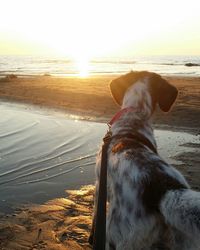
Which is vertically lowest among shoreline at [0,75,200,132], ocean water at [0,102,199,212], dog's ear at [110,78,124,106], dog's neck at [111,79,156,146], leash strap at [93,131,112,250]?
ocean water at [0,102,199,212]

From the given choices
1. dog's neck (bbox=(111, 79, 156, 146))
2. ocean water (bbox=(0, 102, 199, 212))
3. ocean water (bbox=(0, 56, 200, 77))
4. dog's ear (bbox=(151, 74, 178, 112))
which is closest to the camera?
dog's neck (bbox=(111, 79, 156, 146))

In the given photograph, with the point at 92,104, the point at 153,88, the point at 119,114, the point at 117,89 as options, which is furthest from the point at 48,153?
the point at 92,104

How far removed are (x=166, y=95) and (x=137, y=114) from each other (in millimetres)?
522

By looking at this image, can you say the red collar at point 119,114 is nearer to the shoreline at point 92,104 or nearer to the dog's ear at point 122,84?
the dog's ear at point 122,84

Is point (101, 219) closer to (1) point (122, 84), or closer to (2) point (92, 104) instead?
(1) point (122, 84)

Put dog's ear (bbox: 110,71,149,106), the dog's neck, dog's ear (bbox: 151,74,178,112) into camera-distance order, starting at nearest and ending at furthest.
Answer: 1. the dog's neck
2. dog's ear (bbox: 151,74,178,112)
3. dog's ear (bbox: 110,71,149,106)

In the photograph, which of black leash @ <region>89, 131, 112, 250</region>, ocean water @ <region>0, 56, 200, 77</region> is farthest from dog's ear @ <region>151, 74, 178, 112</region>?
ocean water @ <region>0, 56, 200, 77</region>

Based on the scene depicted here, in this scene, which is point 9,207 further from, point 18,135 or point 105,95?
point 105,95

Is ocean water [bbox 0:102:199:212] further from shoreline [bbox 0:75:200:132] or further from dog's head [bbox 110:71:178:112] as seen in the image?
dog's head [bbox 110:71:178:112]

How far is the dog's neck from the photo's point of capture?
15.9 feet

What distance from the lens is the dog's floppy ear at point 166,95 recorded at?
536cm

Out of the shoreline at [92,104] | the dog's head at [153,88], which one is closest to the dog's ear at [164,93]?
the dog's head at [153,88]

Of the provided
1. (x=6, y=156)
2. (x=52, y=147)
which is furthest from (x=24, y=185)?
(x=52, y=147)

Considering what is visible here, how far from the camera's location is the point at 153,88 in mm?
5578
